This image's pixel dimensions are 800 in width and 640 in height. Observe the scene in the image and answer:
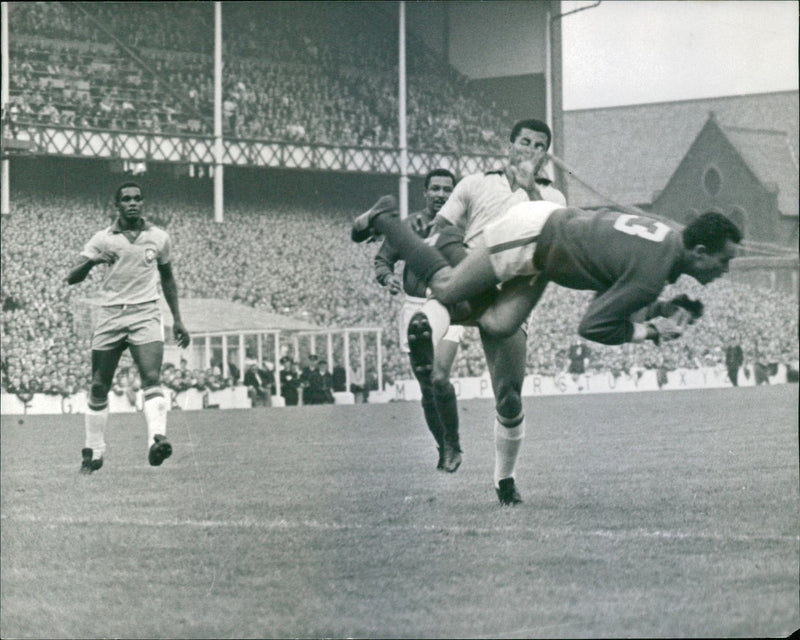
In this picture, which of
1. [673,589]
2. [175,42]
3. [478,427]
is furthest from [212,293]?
[673,589]

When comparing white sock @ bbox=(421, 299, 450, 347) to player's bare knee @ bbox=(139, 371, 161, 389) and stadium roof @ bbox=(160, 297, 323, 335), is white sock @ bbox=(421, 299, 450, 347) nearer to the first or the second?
player's bare knee @ bbox=(139, 371, 161, 389)

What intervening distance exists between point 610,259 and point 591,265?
4cm

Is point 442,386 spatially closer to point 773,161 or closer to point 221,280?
point 221,280

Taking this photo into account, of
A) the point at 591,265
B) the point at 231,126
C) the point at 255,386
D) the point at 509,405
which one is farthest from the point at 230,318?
the point at 591,265

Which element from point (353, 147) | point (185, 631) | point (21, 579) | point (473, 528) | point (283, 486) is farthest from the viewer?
point (283, 486)

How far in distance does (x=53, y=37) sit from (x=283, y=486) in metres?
9.02

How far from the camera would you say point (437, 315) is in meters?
2.62

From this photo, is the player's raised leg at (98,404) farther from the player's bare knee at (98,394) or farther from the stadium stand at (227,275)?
the stadium stand at (227,275)

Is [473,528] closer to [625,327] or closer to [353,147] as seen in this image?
[353,147]

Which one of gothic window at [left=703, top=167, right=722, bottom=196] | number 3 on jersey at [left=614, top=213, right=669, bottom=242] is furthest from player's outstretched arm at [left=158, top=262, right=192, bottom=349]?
gothic window at [left=703, top=167, right=722, bottom=196]

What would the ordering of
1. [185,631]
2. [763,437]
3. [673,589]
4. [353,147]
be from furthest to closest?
[763,437] < [185,631] < [673,589] < [353,147]

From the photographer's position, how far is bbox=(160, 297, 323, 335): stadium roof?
4.91 meters

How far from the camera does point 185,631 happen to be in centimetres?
920

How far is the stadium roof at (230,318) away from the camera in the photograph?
4914 mm
